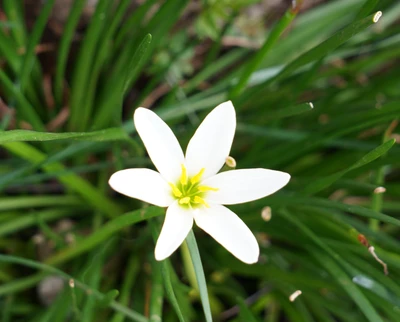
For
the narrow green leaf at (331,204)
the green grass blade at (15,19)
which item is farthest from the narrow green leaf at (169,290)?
the green grass blade at (15,19)

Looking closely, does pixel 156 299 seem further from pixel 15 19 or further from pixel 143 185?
pixel 15 19

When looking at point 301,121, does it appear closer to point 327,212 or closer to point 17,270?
point 327,212

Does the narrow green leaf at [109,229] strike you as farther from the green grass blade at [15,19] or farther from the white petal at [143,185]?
the green grass blade at [15,19]

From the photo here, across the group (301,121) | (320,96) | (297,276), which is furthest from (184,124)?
(297,276)

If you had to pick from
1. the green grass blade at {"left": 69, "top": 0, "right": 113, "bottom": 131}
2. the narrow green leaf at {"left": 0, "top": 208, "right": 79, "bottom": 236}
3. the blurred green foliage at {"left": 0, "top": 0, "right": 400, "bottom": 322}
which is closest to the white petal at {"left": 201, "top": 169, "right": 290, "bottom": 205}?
the blurred green foliage at {"left": 0, "top": 0, "right": 400, "bottom": 322}

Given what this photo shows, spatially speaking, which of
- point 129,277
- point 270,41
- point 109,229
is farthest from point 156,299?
point 270,41
